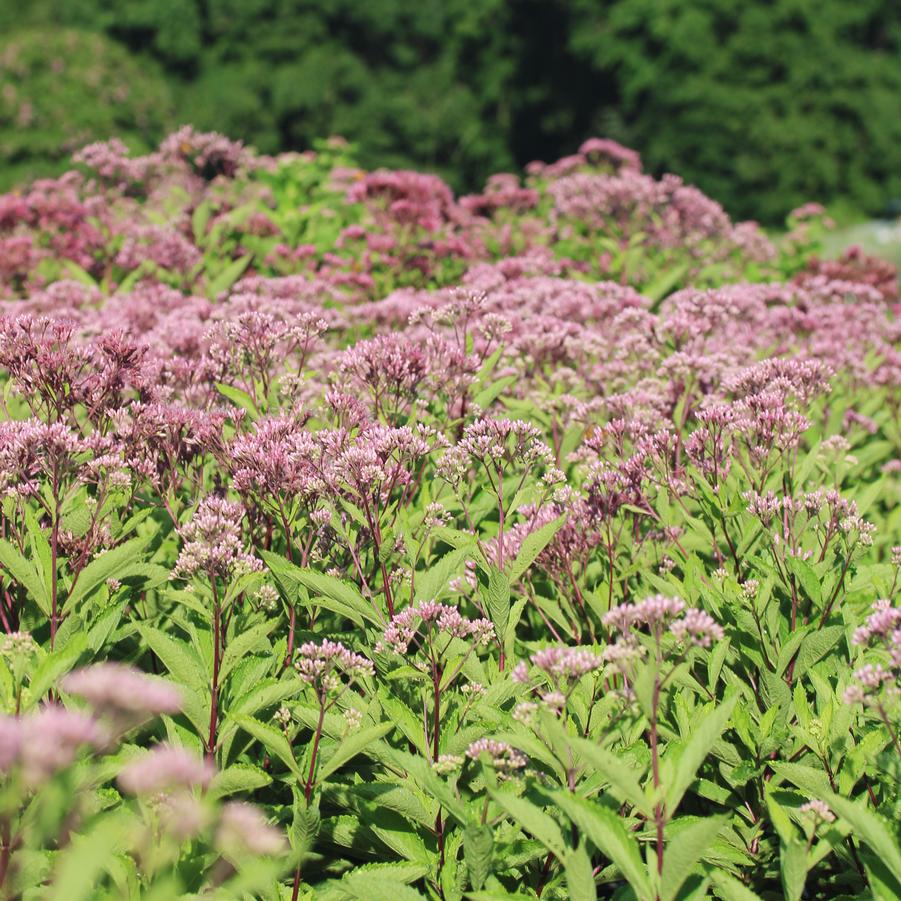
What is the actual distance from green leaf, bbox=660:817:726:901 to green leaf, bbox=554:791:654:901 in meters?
0.05

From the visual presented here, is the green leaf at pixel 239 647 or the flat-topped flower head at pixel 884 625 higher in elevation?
the flat-topped flower head at pixel 884 625

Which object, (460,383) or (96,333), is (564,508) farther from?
(96,333)

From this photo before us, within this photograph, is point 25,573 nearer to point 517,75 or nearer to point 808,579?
point 808,579

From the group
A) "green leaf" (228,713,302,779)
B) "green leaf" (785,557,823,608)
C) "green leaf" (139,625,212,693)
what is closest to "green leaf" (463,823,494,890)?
→ "green leaf" (228,713,302,779)

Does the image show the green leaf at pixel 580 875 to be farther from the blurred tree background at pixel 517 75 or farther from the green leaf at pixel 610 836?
the blurred tree background at pixel 517 75

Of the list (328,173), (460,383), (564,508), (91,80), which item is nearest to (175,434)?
(460,383)

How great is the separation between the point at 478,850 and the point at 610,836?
1.36 ft

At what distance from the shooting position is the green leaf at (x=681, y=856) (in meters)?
2.33

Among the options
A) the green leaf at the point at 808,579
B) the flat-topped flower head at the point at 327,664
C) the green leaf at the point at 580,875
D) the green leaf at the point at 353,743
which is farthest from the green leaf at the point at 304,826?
the green leaf at the point at 808,579

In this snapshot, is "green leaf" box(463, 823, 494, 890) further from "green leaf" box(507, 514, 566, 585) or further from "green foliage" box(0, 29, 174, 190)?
"green foliage" box(0, 29, 174, 190)

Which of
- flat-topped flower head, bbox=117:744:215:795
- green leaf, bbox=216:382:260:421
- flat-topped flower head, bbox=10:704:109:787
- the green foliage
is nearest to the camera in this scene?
flat-topped flower head, bbox=10:704:109:787

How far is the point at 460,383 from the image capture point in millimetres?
4297

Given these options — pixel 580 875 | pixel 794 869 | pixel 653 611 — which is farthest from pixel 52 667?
pixel 794 869

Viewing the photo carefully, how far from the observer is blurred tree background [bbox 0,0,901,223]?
1471 inches
